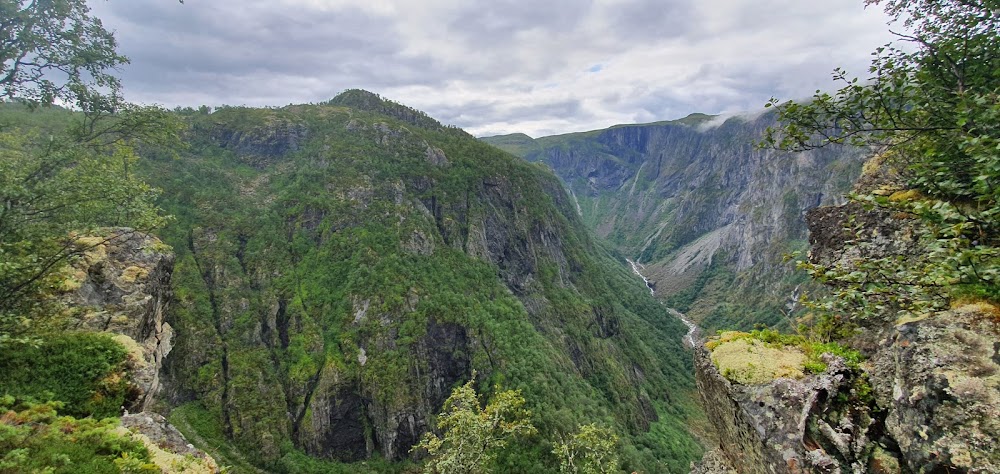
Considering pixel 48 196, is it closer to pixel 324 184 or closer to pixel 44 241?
pixel 44 241

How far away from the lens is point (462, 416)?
798 inches

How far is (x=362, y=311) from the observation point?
97.0 metres

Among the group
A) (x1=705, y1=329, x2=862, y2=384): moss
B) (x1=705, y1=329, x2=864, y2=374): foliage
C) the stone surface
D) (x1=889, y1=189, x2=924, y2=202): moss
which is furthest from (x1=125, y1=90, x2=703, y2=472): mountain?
(x1=889, y1=189, x2=924, y2=202): moss

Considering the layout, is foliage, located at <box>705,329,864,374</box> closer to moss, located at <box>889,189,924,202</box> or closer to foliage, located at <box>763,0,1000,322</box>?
foliage, located at <box>763,0,1000,322</box>

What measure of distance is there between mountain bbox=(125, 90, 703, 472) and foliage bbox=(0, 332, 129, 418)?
65.0 metres

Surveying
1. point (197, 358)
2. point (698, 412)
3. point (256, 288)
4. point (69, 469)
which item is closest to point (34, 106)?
point (69, 469)

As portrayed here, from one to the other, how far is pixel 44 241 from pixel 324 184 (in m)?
118

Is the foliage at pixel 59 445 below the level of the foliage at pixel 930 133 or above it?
below

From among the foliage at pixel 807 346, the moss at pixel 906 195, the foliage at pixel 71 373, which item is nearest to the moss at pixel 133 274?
the foliage at pixel 71 373

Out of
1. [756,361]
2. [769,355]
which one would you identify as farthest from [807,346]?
[756,361]

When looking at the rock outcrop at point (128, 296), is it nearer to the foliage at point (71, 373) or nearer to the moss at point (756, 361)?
the foliage at point (71, 373)

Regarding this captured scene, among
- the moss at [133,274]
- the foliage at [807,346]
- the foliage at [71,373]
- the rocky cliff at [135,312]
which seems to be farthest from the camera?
the moss at [133,274]

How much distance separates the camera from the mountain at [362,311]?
83.5m

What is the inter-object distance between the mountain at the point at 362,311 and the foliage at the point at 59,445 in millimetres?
66649
